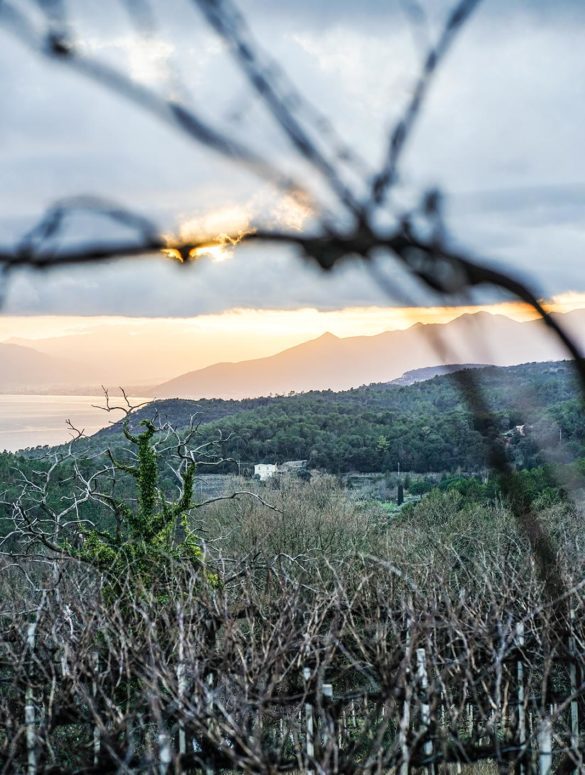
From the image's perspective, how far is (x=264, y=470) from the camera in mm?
44406

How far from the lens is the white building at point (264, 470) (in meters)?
42.1

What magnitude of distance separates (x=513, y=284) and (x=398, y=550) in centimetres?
2301

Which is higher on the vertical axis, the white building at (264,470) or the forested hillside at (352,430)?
the forested hillside at (352,430)

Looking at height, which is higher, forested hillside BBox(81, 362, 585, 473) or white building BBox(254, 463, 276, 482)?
forested hillside BBox(81, 362, 585, 473)

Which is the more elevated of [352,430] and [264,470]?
[352,430]

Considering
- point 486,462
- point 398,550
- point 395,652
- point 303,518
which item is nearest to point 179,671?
point 395,652

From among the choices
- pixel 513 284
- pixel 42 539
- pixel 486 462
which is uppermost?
pixel 513 284

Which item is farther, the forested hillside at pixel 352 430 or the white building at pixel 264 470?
the forested hillside at pixel 352 430

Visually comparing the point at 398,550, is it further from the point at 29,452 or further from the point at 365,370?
the point at 365,370

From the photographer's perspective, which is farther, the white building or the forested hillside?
the forested hillside

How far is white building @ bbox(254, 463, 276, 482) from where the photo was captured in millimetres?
42081

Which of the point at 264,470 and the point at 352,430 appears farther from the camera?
the point at 352,430

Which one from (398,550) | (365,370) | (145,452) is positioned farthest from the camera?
(365,370)

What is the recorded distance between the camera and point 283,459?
46.1 m
